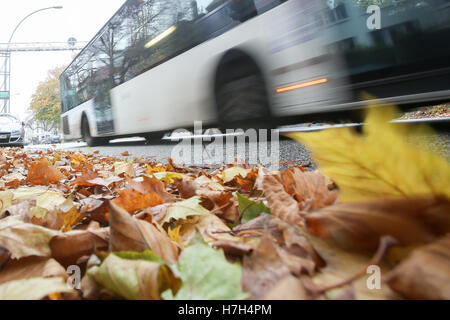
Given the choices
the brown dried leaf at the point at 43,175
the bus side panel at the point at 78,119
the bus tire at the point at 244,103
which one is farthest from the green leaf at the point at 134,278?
the bus side panel at the point at 78,119

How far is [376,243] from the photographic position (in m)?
0.55

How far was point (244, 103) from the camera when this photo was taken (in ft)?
17.3

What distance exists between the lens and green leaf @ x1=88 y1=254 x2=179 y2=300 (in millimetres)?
525

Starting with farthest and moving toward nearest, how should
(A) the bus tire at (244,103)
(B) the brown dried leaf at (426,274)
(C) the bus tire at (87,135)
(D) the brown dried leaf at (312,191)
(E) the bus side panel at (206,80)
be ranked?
(C) the bus tire at (87,135) → (A) the bus tire at (244,103) → (E) the bus side panel at (206,80) → (D) the brown dried leaf at (312,191) → (B) the brown dried leaf at (426,274)

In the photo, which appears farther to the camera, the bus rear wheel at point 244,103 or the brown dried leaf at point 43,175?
the bus rear wheel at point 244,103

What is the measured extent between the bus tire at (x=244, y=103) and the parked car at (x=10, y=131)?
1310cm

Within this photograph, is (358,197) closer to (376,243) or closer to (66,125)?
(376,243)

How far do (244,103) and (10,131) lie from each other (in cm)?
1386

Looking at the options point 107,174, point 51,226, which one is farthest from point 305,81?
point 51,226

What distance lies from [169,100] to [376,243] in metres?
7.02

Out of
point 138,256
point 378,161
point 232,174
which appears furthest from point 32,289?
point 232,174

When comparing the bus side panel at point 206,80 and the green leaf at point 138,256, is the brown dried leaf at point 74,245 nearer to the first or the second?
the green leaf at point 138,256

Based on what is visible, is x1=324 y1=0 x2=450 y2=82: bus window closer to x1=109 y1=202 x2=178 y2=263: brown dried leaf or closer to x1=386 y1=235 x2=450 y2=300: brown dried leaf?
x1=386 y1=235 x2=450 y2=300: brown dried leaf

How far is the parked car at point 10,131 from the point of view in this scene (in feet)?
47.7
